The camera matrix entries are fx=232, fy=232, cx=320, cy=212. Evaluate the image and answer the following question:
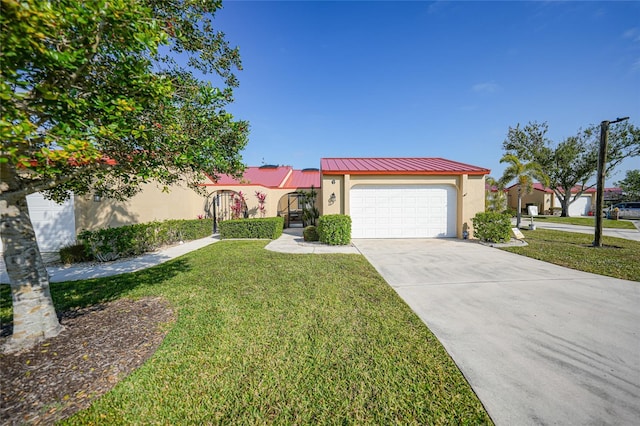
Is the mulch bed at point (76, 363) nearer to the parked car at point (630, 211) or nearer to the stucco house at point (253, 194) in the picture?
the stucco house at point (253, 194)

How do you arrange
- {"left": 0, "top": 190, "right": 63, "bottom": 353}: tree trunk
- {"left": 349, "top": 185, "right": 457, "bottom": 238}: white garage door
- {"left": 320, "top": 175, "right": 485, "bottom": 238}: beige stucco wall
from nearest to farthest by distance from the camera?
{"left": 0, "top": 190, "right": 63, "bottom": 353}: tree trunk < {"left": 320, "top": 175, "right": 485, "bottom": 238}: beige stucco wall < {"left": 349, "top": 185, "right": 457, "bottom": 238}: white garage door

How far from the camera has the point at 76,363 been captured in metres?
2.63

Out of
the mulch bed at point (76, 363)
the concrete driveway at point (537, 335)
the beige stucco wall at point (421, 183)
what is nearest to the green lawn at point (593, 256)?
the concrete driveway at point (537, 335)

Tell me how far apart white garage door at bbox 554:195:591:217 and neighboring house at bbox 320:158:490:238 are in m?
32.3

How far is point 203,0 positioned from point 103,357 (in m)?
4.91

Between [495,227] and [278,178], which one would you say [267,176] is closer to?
[278,178]

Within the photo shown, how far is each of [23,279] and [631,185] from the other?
5470 centimetres

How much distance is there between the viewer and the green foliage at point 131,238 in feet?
23.4

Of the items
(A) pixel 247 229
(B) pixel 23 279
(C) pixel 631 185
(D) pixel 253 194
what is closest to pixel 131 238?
(A) pixel 247 229

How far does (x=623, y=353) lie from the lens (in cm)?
283

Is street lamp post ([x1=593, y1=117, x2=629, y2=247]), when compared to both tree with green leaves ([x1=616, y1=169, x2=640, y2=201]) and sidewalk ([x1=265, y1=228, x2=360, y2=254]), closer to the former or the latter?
sidewalk ([x1=265, y1=228, x2=360, y2=254])

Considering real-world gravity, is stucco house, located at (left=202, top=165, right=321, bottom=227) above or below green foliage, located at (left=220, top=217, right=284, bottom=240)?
above

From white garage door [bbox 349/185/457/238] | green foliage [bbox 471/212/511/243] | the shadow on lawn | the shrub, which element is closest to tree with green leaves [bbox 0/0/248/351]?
the shadow on lawn

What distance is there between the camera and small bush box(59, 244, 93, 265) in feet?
23.1
